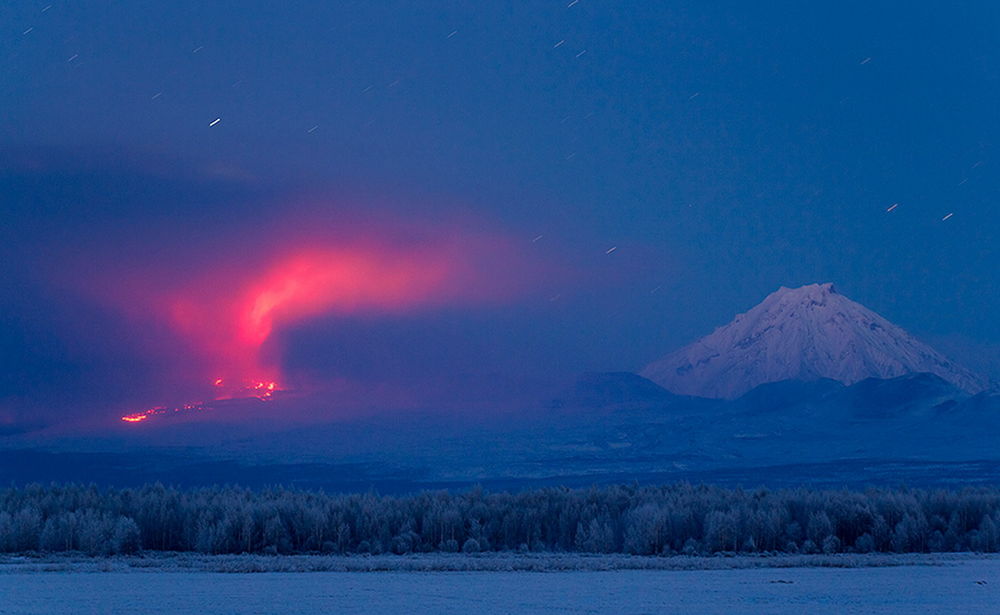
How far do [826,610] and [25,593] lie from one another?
429 inches

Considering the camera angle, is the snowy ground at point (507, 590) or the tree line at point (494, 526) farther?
the tree line at point (494, 526)

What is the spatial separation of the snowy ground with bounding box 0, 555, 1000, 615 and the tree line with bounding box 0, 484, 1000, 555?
508 centimetres

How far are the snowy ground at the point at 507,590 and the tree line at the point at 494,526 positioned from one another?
200 inches

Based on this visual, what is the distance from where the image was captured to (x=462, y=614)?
15.3 metres

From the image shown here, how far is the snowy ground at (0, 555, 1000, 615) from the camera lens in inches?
626

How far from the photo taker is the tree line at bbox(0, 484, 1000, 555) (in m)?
27.3

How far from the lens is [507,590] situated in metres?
17.9

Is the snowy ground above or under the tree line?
under

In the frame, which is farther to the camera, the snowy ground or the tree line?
the tree line

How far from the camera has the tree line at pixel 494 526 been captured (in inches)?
1075

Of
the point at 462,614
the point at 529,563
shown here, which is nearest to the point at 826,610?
the point at 462,614

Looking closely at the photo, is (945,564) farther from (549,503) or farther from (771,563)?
(549,503)

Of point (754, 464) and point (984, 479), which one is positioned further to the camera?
point (754, 464)

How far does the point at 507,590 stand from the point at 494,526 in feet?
42.7
